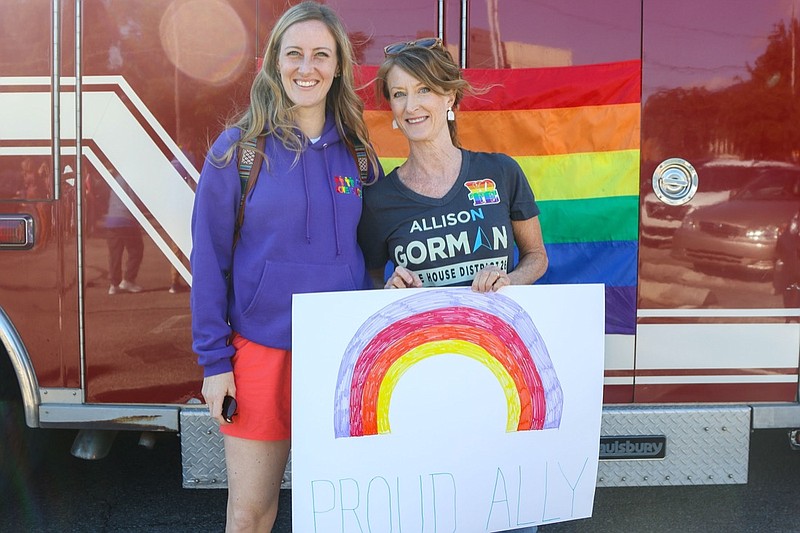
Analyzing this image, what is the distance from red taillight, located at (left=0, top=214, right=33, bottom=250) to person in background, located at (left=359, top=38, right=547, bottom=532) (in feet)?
4.80

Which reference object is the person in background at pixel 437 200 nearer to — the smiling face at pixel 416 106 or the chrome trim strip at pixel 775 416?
the smiling face at pixel 416 106

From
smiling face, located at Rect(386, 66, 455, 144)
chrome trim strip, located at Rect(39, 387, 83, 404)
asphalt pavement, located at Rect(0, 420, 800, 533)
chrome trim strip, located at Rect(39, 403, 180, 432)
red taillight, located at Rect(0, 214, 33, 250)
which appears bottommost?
asphalt pavement, located at Rect(0, 420, 800, 533)

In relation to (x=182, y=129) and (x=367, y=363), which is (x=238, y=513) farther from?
(x=182, y=129)

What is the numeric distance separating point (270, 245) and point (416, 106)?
57cm

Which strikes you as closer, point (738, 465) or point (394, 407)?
point (394, 407)

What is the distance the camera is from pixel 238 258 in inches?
78.8

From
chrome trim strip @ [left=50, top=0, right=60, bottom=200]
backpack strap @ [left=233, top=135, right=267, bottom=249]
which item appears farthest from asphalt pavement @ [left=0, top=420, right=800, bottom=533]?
backpack strap @ [left=233, top=135, right=267, bottom=249]

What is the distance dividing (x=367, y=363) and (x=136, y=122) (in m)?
1.42

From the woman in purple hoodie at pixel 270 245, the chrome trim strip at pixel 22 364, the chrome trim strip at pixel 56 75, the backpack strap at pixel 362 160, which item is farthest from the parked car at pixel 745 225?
the chrome trim strip at pixel 22 364

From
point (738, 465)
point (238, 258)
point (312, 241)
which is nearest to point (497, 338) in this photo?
point (312, 241)

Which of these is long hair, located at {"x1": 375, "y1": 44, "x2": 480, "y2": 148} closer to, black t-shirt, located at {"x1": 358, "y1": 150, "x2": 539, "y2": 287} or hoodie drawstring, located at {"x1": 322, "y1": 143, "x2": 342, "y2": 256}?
black t-shirt, located at {"x1": 358, "y1": 150, "x2": 539, "y2": 287}

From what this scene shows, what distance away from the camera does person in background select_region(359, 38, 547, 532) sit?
6.88ft

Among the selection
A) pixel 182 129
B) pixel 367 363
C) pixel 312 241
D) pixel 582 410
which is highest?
pixel 182 129

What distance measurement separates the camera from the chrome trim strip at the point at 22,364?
289 cm
